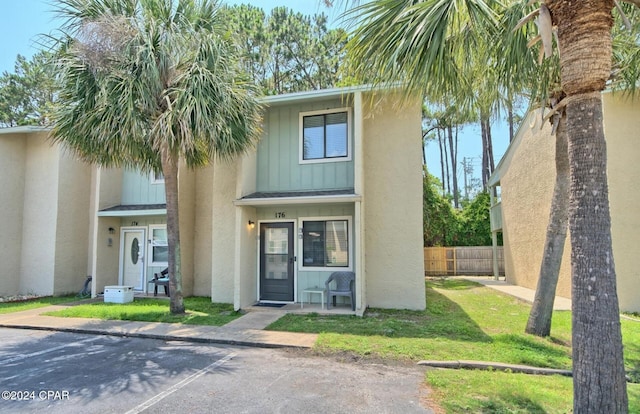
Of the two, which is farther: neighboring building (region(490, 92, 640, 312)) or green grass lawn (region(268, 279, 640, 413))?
neighboring building (region(490, 92, 640, 312))

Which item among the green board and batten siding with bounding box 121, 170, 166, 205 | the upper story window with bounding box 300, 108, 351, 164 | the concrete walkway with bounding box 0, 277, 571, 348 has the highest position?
the upper story window with bounding box 300, 108, 351, 164

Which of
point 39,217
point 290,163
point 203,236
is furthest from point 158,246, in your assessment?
point 290,163

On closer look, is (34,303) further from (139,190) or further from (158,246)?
(139,190)

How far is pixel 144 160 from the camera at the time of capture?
970cm

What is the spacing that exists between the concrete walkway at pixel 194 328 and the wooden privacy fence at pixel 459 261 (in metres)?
15.4

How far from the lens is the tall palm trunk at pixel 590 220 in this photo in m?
2.86

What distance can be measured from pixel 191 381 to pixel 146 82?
625 cm

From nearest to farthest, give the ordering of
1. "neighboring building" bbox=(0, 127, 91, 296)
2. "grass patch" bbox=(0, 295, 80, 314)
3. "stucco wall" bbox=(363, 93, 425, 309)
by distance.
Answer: "stucco wall" bbox=(363, 93, 425, 309), "grass patch" bbox=(0, 295, 80, 314), "neighboring building" bbox=(0, 127, 91, 296)

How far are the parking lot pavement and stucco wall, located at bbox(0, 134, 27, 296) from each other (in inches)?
290

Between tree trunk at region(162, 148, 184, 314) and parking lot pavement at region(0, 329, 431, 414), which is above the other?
tree trunk at region(162, 148, 184, 314)

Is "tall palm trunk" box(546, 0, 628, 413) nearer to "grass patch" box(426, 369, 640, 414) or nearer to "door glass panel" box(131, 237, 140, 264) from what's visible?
"grass patch" box(426, 369, 640, 414)

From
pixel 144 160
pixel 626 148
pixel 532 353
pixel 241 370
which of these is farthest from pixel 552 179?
pixel 144 160

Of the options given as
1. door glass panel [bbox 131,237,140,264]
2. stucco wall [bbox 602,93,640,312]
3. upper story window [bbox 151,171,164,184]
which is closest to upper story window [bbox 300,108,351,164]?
upper story window [bbox 151,171,164,184]

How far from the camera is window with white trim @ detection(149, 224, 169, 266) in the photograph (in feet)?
41.8
